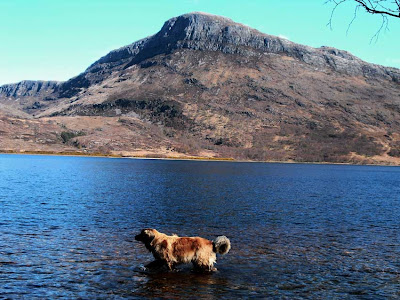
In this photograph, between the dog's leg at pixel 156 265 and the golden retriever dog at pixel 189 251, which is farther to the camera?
the dog's leg at pixel 156 265

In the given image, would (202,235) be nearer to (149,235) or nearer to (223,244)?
(149,235)

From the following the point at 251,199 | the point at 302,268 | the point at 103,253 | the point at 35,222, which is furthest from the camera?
the point at 251,199

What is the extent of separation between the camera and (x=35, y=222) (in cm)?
3512

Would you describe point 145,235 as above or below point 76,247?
above

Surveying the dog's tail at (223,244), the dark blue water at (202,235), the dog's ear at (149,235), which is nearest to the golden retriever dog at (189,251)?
the dog's tail at (223,244)

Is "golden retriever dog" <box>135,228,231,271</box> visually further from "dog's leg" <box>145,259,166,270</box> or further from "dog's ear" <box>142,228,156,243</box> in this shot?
"dog's ear" <box>142,228,156,243</box>

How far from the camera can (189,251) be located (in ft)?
68.0

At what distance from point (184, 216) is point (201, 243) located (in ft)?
72.0

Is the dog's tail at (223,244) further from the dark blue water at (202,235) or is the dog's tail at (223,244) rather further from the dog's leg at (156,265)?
the dog's leg at (156,265)

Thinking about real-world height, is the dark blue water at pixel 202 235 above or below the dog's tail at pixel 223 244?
below

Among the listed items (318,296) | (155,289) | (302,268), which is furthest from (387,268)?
(155,289)

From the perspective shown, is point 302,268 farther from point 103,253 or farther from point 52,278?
point 52,278

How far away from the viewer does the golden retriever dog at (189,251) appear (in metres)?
20.6

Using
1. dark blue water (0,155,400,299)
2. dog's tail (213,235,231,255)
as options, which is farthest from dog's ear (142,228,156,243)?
dog's tail (213,235,231,255)
